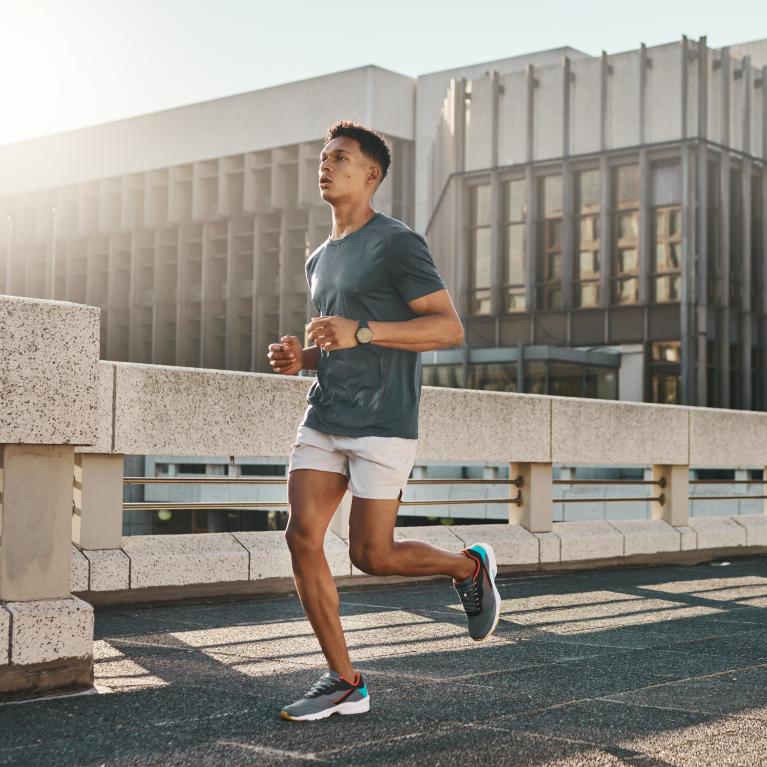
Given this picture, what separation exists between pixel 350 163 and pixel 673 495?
23.0 ft

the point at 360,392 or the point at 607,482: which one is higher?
the point at 360,392

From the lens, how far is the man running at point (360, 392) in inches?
150

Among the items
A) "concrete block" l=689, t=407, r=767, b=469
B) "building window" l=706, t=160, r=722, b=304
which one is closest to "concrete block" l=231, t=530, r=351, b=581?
"concrete block" l=689, t=407, r=767, b=469

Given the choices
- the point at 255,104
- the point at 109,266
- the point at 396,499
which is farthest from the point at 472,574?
the point at 109,266

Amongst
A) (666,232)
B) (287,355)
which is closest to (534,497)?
(287,355)

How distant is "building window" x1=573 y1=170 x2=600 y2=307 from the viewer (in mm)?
36688

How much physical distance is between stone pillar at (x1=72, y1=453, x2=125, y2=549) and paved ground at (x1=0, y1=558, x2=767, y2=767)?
402 millimetres

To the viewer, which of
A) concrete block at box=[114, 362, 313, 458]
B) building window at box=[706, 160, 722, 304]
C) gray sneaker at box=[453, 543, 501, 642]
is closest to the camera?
gray sneaker at box=[453, 543, 501, 642]

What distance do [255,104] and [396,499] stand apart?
181 ft

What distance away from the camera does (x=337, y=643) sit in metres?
3.79

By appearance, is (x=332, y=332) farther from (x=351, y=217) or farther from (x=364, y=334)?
(x=351, y=217)

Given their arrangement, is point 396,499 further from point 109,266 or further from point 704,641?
point 109,266

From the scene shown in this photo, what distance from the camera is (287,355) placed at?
405 cm

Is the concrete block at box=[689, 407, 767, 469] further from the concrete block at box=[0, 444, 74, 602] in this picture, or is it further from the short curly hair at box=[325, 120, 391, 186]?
the concrete block at box=[0, 444, 74, 602]
